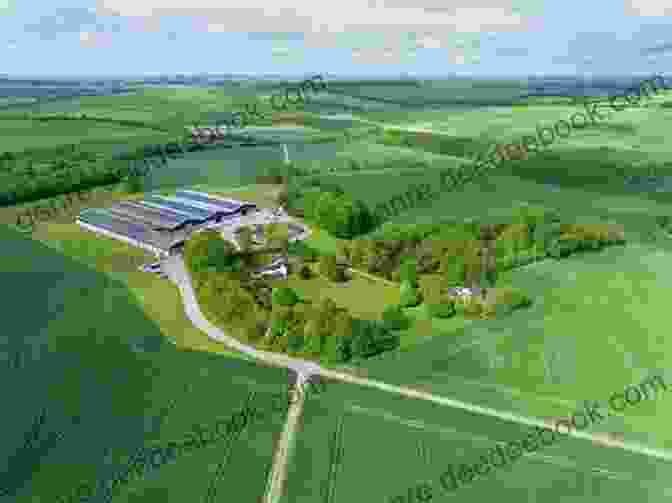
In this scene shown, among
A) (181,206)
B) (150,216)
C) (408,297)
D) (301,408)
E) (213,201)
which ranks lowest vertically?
(301,408)

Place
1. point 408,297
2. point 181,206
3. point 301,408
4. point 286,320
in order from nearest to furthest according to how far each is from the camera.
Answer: point 301,408
point 286,320
point 408,297
point 181,206

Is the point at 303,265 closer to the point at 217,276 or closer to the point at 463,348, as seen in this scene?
the point at 217,276

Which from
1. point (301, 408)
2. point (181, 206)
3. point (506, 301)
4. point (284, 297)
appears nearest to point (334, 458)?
point (301, 408)

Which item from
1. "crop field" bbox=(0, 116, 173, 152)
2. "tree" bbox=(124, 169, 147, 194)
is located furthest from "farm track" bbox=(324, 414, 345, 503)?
"crop field" bbox=(0, 116, 173, 152)

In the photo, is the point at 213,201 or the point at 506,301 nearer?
the point at 506,301

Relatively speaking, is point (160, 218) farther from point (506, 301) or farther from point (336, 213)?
point (506, 301)

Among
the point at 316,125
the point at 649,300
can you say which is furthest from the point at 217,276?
the point at 316,125

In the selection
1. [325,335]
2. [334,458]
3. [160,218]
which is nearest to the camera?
[334,458]

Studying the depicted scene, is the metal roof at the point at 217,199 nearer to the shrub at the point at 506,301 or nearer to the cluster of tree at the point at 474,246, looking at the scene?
the cluster of tree at the point at 474,246
